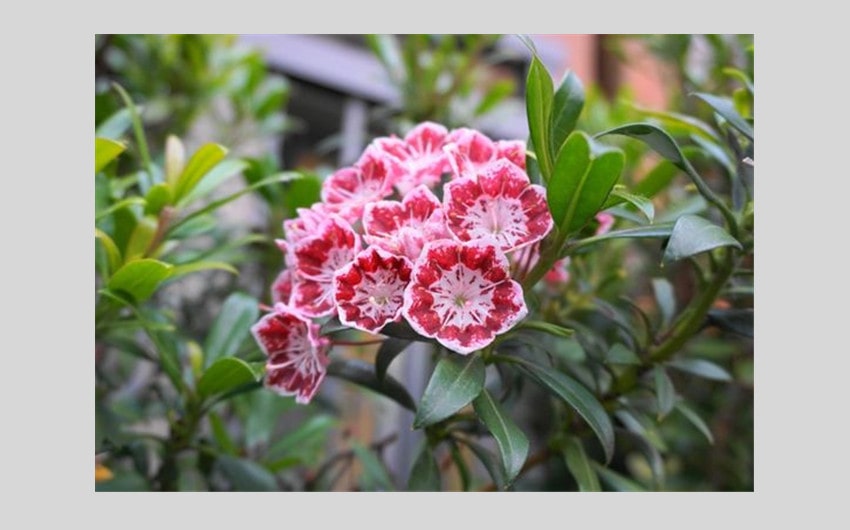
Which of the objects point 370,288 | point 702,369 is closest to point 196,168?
point 370,288

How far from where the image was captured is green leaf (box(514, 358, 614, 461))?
0.87 m

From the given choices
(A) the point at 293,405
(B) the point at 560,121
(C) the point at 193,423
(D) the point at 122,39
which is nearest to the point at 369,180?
(B) the point at 560,121

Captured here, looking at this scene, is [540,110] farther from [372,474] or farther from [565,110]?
[372,474]

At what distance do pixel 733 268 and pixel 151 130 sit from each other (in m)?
1.33

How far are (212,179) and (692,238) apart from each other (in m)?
0.68

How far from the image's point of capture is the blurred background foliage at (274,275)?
1088 mm

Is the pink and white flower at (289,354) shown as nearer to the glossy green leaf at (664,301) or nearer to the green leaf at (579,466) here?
Result: the green leaf at (579,466)

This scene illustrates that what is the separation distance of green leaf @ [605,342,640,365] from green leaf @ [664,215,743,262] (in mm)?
230

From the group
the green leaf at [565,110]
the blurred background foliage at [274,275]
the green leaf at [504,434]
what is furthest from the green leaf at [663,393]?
the green leaf at [565,110]

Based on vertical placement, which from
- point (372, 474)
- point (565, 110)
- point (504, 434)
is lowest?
point (372, 474)

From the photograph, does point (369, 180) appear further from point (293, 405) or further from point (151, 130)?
point (151, 130)

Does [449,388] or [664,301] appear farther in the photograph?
[664,301]

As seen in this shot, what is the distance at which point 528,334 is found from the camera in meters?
0.98

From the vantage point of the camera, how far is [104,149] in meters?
1.00
